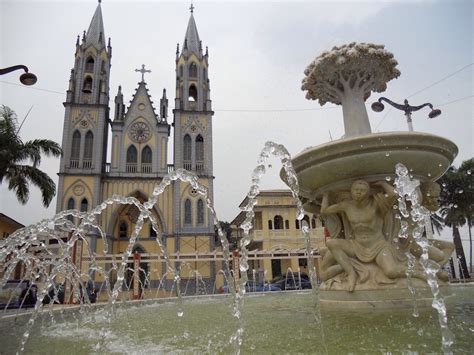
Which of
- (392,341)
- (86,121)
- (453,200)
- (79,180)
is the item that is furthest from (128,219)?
(392,341)

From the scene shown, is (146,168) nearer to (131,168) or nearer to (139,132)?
(131,168)

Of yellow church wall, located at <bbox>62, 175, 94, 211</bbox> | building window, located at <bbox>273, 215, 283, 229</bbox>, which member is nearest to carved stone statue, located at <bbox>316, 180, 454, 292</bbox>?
building window, located at <bbox>273, 215, 283, 229</bbox>

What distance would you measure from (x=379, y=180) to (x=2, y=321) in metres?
5.74

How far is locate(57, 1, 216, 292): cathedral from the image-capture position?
30500 millimetres

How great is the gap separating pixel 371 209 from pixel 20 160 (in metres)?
18.4

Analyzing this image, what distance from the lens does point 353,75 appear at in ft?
18.8

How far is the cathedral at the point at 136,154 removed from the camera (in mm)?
30500

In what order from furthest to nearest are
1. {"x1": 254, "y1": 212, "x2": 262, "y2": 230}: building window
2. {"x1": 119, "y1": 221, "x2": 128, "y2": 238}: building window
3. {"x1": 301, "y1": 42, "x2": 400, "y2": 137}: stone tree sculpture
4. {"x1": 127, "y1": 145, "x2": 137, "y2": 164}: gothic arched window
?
{"x1": 127, "y1": 145, "x2": 137, "y2": 164}: gothic arched window → {"x1": 119, "y1": 221, "x2": 128, "y2": 238}: building window → {"x1": 254, "y1": 212, "x2": 262, "y2": 230}: building window → {"x1": 301, "y1": 42, "x2": 400, "y2": 137}: stone tree sculpture

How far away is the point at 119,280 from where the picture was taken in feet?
13.6

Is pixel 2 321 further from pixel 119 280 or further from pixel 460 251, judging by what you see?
pixel 460 251

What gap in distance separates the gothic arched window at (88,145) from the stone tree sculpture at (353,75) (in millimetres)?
29913

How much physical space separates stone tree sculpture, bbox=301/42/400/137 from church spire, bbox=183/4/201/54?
35355 millimetres

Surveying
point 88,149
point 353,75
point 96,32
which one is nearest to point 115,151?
point 88,149

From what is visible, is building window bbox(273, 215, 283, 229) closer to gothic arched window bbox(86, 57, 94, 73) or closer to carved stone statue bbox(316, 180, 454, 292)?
gothic arched window bbox(86, 57, 94, 73)
